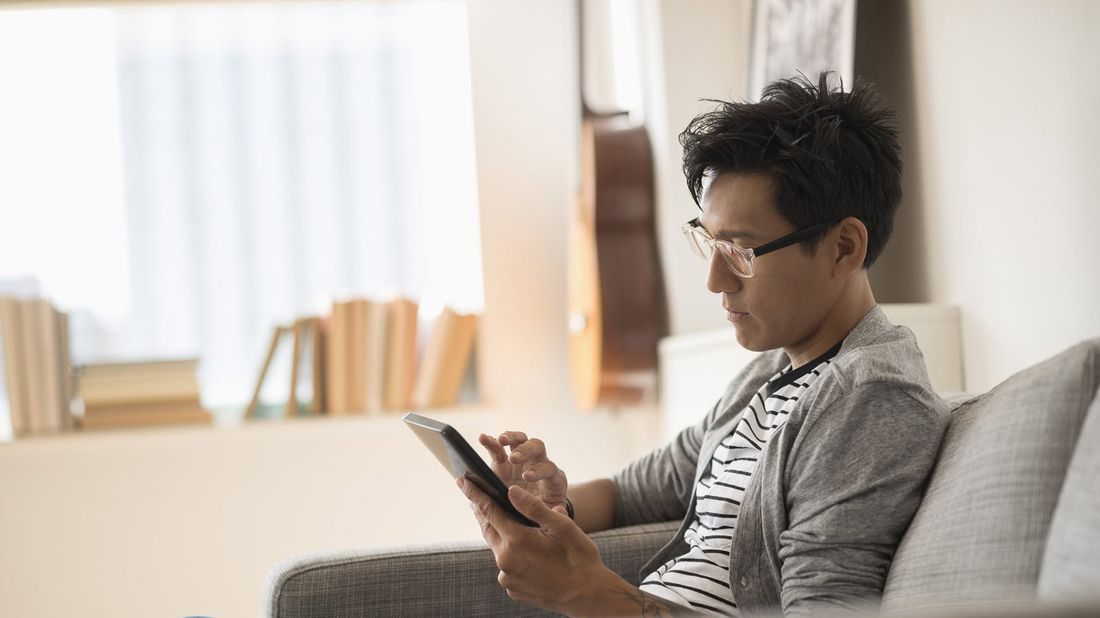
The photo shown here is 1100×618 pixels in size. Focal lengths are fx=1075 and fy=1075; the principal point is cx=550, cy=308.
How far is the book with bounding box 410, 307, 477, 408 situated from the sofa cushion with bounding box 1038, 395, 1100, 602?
2303mm

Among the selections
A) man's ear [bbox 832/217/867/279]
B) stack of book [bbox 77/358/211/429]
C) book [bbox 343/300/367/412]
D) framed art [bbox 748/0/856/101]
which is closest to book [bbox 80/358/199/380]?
stack of book [bbox 77/358/211/429]

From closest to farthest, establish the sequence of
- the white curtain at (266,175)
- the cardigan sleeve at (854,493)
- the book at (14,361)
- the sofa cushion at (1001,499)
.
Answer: the sofa cushion at (1001,499) → the cardigan sleeve at (854,493) → the book at (14,361) → the white curtain at (266,175)

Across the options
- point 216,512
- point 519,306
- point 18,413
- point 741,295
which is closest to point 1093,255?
point 741,295

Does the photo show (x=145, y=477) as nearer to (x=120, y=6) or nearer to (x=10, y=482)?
(x=10, y=482)

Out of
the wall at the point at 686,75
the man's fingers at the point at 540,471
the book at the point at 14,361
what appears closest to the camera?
the man's fingers at the point at 540,471

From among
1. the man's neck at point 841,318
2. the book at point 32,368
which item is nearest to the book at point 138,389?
the book at point 32,368

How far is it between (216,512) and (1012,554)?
2.53 m

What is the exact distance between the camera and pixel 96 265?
3.18m

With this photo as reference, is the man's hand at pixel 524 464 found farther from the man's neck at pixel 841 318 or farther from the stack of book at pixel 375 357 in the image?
the stack of book at pixel 375 357

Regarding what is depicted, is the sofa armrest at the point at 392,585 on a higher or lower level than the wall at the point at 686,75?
lower

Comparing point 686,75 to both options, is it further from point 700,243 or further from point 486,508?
point 486,508

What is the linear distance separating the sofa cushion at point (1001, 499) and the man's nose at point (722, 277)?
1.11 ft

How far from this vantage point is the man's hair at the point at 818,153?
3.88 feet

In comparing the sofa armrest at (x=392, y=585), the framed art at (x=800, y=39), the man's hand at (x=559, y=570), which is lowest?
the sofa armrest at (x=392, y=585)
